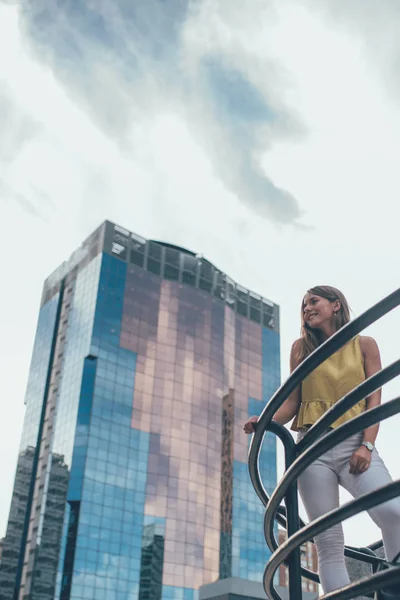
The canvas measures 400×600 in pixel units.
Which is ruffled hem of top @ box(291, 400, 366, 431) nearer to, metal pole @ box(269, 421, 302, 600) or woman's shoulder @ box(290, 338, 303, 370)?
woman's shoulder @ box(290, 338, 303, 370)

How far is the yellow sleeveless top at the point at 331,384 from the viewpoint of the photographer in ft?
8.48

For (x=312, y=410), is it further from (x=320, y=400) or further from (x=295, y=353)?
(x=295, y=353)

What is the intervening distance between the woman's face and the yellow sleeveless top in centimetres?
16

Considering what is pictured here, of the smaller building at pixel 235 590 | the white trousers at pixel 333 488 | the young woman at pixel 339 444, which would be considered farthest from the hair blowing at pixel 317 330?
the smaller building at pixel 235 590

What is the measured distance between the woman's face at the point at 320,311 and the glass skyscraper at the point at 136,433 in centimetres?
5447

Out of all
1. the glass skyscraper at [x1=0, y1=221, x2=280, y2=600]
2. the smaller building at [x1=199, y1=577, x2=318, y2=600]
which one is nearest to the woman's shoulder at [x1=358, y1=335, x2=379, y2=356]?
the smaller building at [x1=199, y1=577, x2=318, y2=600]

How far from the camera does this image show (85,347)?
6088 cm

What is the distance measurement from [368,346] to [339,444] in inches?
21.3

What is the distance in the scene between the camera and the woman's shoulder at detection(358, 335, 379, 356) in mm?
2635

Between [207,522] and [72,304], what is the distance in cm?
2563

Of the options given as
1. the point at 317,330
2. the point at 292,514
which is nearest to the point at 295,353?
the point at 317,330

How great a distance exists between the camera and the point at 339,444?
225 cm

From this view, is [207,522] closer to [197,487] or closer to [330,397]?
[197,487]

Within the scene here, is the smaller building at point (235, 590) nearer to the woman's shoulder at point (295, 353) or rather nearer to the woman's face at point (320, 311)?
the woman's shoulder at point (295, 353)
